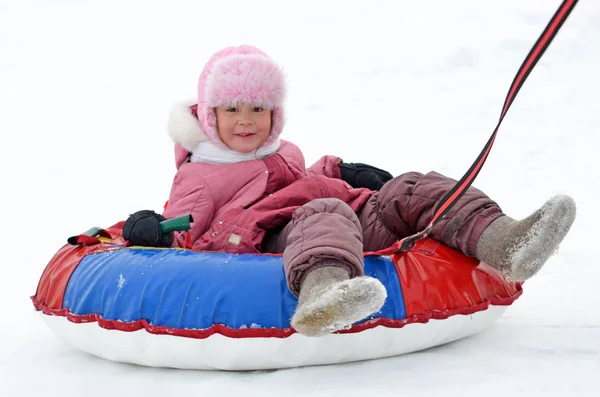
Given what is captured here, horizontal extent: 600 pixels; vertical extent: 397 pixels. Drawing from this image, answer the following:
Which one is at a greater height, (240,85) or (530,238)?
(240,85)

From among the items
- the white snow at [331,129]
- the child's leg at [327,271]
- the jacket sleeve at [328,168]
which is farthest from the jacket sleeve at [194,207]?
the jacket sleeve at [328,168]

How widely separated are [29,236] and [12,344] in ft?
5.88

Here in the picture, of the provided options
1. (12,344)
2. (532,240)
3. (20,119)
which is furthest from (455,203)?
(20,119)

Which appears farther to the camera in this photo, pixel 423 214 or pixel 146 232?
pixel 146 232

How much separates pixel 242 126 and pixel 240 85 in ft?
0.51

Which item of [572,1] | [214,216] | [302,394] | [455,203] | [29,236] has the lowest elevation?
[29,236]

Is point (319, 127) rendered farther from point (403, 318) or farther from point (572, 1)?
point (572, 1)

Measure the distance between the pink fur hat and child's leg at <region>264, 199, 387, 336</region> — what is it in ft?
2.07

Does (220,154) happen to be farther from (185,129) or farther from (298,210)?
(298,210)

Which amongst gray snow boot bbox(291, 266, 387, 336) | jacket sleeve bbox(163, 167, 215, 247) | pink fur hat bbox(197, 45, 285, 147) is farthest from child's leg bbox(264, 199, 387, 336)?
pink fur hat bbox(197, 45, 285, 147)

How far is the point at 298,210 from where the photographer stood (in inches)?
102

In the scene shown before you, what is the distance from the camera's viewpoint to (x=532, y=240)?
2295mm

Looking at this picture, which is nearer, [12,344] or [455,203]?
[455,203]

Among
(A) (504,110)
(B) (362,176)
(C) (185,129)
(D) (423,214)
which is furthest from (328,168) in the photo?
(A) (504,110)
